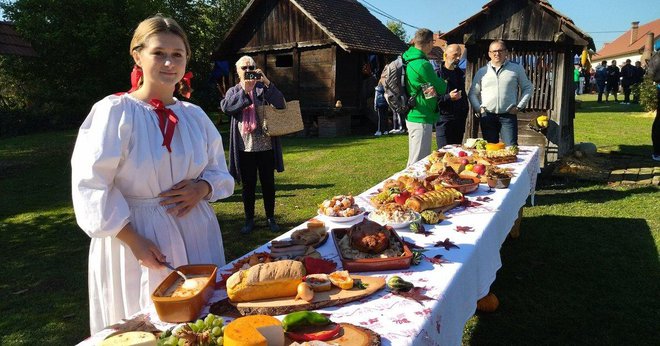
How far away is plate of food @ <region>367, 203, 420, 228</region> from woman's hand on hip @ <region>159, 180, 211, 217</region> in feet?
3.78

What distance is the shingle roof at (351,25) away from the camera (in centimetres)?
1562

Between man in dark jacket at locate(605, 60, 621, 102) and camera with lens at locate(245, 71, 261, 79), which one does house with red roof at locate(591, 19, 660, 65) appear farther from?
camera with lens at locate(245, 71, 261, 79)

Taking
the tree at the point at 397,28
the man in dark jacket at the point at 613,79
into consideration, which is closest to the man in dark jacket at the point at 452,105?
the man in dark jacket at the point at 613,79

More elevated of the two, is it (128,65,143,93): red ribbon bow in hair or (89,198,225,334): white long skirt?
(128,65,143,93): red ribbon bow in hair

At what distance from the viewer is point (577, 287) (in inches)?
165

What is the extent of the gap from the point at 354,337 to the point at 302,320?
0.18 metres

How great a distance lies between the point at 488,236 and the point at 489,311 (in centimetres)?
131

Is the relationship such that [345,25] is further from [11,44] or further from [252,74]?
[252,74]

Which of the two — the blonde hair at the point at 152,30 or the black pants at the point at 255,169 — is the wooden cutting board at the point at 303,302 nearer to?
the blonde hair at the point at 152,30

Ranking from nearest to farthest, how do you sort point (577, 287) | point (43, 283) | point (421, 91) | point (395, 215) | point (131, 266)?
point (131, 266) < point (395, 215) < point (577, 287) < point (43, 283) < point (421, 91)

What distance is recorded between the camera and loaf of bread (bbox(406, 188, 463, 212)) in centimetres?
304

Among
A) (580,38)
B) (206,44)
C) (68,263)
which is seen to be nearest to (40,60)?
(206,44)

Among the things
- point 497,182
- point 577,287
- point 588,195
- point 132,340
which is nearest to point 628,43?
point 588,195

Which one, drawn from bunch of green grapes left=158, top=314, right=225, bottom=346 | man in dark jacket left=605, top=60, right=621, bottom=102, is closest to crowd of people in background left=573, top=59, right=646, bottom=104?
man in dark jacket left=605, top=60, right=621, bottom=102
